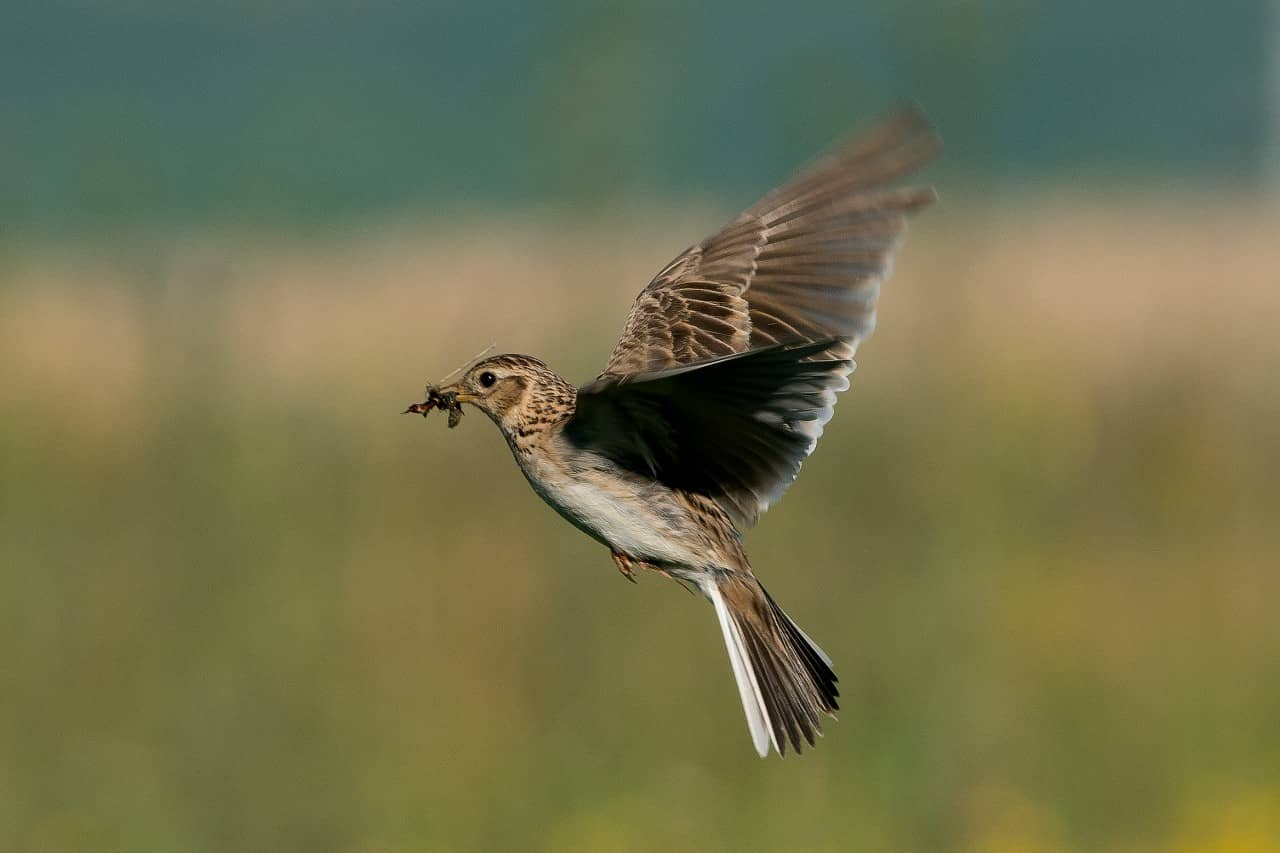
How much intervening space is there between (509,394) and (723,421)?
37 cm

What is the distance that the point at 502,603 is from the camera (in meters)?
6.10

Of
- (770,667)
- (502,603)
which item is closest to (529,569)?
(502,603)

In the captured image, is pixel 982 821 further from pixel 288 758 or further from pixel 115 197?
pixel 115 197

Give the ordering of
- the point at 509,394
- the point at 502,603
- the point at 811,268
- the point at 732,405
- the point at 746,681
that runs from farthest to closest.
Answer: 1. the point at 502,603
2. the point at 811,268
3. the point at 509,394
4. the point at 746,681
5. the point at 732,405

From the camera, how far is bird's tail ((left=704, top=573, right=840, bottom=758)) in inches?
113

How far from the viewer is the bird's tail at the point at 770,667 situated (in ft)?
9.41

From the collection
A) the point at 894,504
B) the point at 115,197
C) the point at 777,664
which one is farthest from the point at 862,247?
the point at 894,504

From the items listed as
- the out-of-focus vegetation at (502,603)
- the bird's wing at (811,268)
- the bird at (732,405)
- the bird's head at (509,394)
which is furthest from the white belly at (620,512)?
the out-of-focus vegetation at (502,603)

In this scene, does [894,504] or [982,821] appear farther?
[894,504]

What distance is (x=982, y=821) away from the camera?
189 inches

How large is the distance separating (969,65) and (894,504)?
336 centimetres

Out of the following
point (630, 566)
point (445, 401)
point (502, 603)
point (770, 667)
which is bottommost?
point (502, 603)

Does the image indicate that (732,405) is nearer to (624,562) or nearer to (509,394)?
(624,562)

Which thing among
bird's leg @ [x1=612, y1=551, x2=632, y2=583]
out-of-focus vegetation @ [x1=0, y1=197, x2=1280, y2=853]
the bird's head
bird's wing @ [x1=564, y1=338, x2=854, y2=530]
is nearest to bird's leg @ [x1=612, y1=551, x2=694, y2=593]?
bird's leg @ [x1=612, y1=551, x2=632, y2=583]
